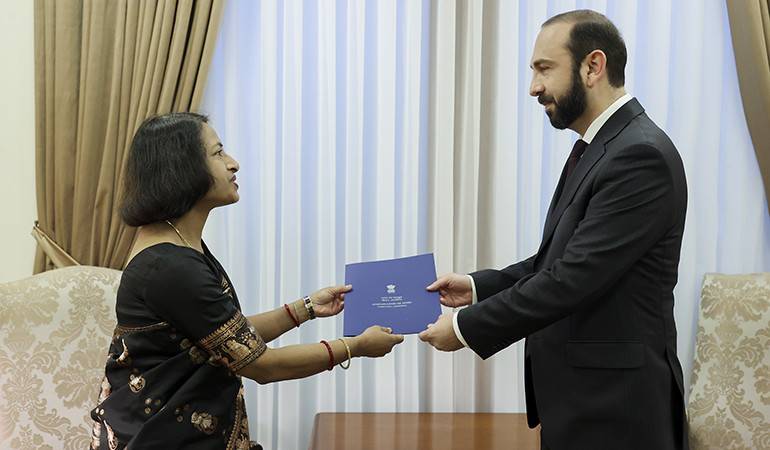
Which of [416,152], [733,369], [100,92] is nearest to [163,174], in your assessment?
[100,92]

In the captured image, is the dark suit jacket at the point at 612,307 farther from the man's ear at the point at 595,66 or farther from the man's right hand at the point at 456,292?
the man's right hand at the point at 456,292

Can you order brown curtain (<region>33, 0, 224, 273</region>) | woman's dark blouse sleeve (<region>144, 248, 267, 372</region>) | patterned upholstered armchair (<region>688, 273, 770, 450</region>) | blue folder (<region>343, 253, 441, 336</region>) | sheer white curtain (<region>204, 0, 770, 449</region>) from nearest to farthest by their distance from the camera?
1. woman's dark blouse sleeve (<region>144, 248, 267, 372</region>)
2. blue folder (<region>343, 253, 441, 336</region>)
3. patterned upholstered armchair (<region>688, 273, 770, 450</region>)
4. brown curtain (<region>33, 0, 224, 273</region>)
5. sheer white curtain (<region>204, 0, 770, 449</region>)

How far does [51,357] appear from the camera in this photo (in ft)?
9.05

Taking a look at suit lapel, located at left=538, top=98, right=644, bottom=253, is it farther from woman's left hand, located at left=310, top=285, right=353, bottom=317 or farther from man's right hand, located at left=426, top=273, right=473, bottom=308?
woman's left hand, located at left=310, top=285, right=353, bottom=317

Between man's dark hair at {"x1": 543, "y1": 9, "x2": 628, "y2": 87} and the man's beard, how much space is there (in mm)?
55

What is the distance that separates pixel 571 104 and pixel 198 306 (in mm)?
1126

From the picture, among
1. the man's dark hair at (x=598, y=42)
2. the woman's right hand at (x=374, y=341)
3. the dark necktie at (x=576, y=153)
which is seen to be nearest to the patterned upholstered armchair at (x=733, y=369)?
the dark necktie at (x=576, y=153)

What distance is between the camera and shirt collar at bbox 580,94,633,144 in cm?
208

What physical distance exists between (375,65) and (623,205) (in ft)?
5.25

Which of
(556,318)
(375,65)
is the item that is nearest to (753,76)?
(375,65)

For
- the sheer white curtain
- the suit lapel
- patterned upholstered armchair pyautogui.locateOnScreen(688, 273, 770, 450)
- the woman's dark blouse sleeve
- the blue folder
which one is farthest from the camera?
the sheer white curtain

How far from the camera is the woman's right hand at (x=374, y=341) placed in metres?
2.23

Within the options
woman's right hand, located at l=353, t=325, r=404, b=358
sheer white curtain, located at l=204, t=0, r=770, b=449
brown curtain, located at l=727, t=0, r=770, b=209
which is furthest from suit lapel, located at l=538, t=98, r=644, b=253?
brown curtain, located at l=727, t=0, r=770, b=209

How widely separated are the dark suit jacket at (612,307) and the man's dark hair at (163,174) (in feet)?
2.67
